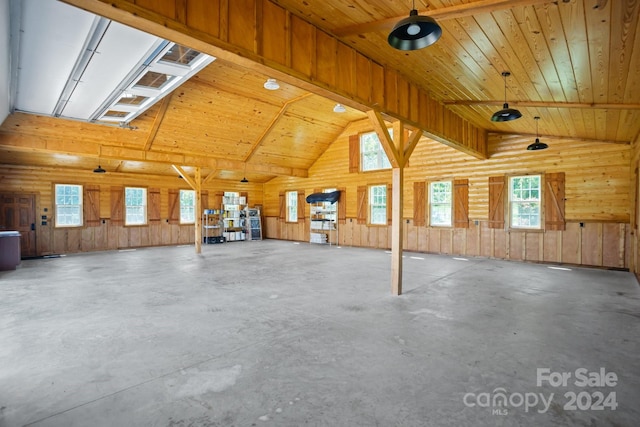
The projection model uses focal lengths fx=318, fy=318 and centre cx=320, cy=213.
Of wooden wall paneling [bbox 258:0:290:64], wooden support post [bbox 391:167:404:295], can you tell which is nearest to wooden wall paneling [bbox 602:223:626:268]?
wooden support post [bbox 391:167:404:295]

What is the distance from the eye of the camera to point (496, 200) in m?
9.09

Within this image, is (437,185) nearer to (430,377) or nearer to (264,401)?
(430,377)

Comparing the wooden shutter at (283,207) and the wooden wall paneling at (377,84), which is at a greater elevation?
the wooden wall paneling at (377,84)

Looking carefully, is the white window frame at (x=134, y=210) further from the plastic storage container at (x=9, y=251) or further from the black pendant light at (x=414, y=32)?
the black pendant light at (x=414, y=32)

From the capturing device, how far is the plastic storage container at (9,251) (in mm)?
7505

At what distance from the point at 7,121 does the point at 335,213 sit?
9814 millimetres

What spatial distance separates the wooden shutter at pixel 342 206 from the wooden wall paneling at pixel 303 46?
30.1ft

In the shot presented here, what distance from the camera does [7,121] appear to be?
7.13 meters

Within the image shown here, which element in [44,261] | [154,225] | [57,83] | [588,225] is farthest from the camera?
[154,225]

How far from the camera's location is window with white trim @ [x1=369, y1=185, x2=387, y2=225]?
11.6 m

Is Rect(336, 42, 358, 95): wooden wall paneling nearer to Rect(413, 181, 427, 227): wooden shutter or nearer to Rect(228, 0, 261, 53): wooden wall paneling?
Rect(228, 0, 261, 53): wooden wall paneling

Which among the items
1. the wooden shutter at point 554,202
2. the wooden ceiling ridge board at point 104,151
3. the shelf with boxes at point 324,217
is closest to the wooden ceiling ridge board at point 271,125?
the wooden ceiling ridge board at point 104,151

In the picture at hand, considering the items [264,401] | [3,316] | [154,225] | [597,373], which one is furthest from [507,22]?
[154,225]

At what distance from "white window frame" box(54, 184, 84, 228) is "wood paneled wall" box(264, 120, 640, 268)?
9417 mm
